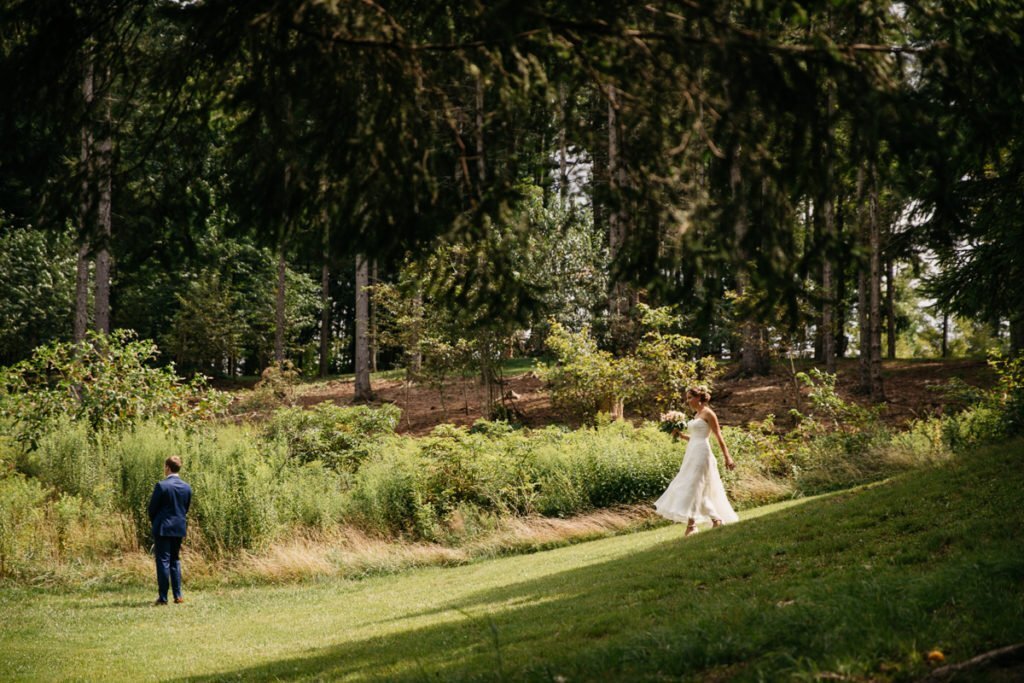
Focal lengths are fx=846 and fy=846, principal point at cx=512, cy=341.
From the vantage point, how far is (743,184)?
4.20 m

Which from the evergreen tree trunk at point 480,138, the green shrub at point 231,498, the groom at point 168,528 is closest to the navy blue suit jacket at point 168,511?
the groom at point 168,528

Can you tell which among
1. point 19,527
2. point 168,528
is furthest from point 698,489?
point 19,527

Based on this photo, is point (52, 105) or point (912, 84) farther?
point (52, 105)

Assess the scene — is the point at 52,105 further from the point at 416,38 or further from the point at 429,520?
the point at 429,520

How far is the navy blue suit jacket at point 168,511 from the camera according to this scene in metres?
10.8

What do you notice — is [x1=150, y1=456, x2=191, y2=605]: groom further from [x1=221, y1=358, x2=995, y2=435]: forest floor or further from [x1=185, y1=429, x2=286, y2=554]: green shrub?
[x1=221, y1=358, x2=995, y2=435]: forest floor

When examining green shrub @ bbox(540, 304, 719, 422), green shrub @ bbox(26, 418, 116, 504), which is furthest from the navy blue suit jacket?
green shrub @ bbox(540, 304, 719, 422)

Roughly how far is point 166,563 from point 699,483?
7046mm

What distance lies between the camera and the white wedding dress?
36.7 ft

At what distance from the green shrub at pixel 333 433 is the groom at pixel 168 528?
4.81 meters

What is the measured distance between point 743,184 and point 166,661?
678cm

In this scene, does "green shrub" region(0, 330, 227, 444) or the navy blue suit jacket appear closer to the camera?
the navy blue suit jacket

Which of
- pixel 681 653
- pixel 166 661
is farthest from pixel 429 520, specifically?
pixel 681 653

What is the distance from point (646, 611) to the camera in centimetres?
651
